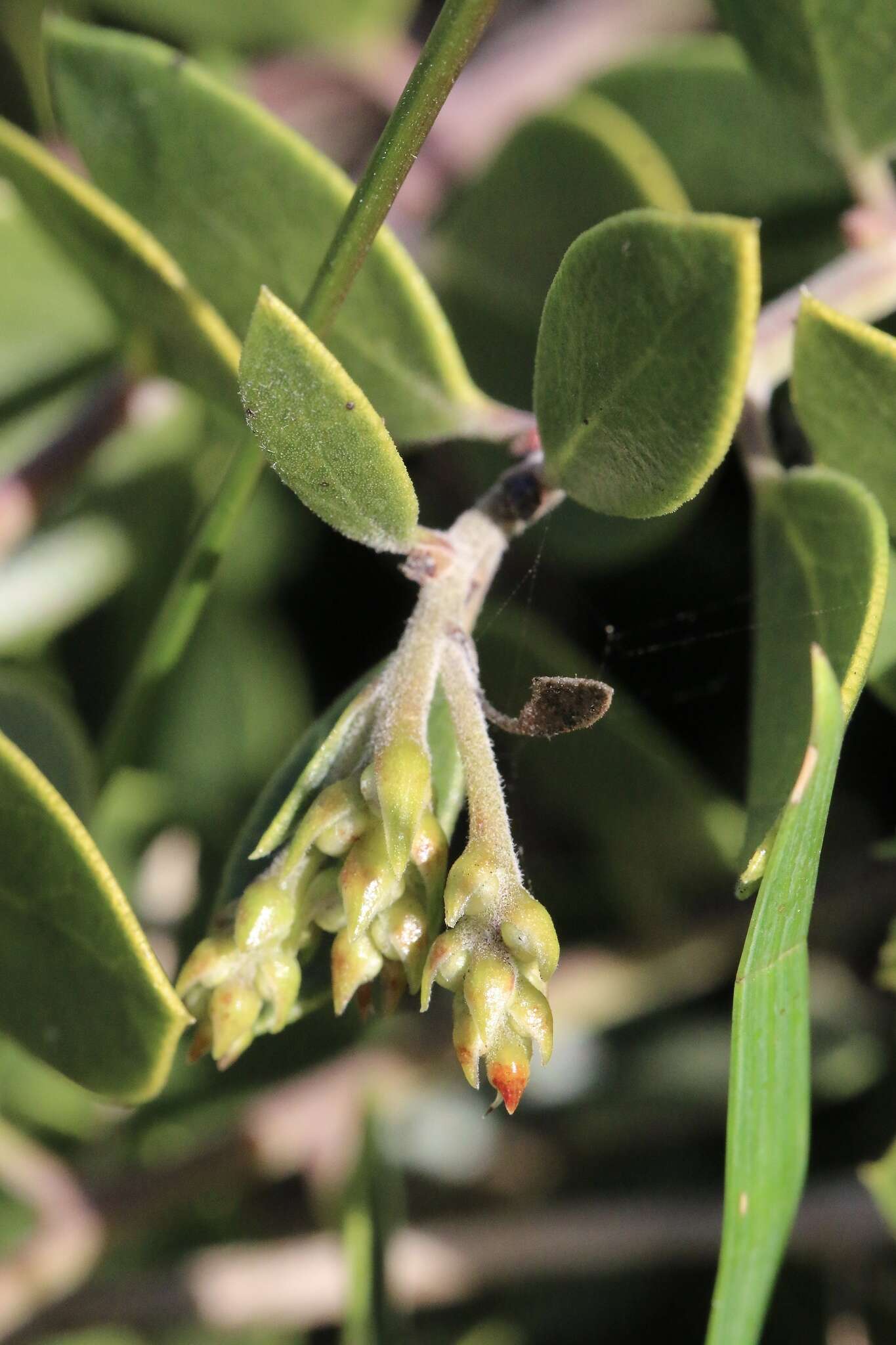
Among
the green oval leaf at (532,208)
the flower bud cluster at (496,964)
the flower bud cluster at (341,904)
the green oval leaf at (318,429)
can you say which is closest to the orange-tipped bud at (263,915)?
the flower bud cluster at (341,904)

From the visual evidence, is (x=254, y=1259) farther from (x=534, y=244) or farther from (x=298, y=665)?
(x=534, y=244)

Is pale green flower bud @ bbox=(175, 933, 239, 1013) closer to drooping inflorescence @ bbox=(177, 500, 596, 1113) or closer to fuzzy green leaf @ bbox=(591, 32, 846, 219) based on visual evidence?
drooping inflorescence @ bbox=(177, 500, 596, 1113)

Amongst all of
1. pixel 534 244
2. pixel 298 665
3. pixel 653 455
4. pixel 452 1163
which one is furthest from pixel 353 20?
pixel 452 1163

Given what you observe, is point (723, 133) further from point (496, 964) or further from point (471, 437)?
point (496, 964)

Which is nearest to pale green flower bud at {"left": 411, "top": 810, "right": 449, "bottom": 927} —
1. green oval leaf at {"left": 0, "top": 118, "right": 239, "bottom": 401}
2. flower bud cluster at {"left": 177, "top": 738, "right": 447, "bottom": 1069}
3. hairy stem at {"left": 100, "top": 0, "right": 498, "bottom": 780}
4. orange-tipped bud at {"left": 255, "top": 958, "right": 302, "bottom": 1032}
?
flower bud cluster at {"left": 177, "top": 738, "right": 447, "bottom": 1069}

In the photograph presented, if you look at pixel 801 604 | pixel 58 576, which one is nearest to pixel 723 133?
pixel 801 604

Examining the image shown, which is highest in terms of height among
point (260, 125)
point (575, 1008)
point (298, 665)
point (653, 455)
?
point (260, 125)

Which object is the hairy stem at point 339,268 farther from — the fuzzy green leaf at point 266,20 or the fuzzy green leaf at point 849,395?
the fuzzy green leaf at point 266,20
